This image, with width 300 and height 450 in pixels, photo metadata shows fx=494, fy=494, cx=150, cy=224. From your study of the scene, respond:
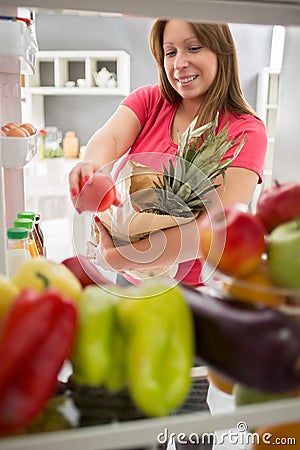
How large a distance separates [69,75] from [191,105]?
3353 millimetres

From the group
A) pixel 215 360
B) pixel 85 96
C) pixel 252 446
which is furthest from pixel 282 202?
pixel 85 96

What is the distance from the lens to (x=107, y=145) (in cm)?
85

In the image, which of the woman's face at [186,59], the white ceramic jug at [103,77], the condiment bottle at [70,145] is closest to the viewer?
the woman's face at [186,59]

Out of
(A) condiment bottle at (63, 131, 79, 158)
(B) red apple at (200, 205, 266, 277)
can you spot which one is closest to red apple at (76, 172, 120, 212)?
(B) red apple at (200, 205, 266, 277)

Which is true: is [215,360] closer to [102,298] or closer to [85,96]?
[102,298]

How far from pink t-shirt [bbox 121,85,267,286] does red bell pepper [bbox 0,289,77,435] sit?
0.60m

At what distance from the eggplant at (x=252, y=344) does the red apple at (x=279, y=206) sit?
0.10 metres

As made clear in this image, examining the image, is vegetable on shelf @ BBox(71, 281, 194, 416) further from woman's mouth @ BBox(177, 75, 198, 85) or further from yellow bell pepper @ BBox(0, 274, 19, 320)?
woman's mouth @ BBox(177, 75, 198, 85)

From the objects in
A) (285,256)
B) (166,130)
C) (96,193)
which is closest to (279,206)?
(285,256)

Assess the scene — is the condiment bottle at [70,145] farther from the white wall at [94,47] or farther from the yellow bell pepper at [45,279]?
the yellow bell pepper at [45,279]

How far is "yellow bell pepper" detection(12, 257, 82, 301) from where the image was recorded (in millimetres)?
421

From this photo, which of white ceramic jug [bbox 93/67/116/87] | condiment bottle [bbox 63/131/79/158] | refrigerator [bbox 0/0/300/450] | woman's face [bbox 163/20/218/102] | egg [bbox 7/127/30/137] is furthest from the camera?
condiment bottle [bbox 63/131/79/158]

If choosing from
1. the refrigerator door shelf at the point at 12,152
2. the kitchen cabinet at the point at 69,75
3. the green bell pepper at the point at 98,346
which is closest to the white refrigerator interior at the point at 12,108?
the refrigerator door shelf at the point at 12,152

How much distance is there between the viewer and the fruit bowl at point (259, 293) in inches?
17.1
